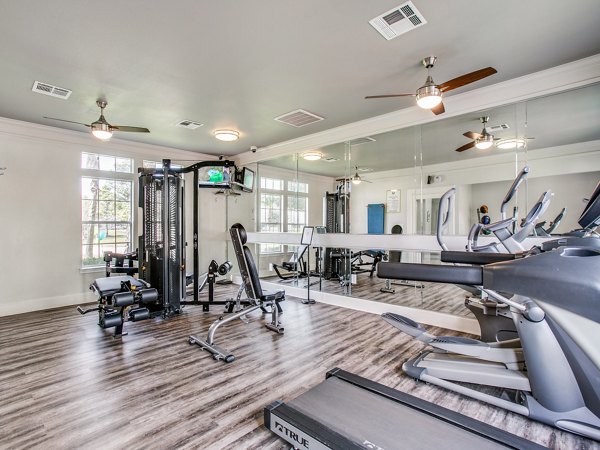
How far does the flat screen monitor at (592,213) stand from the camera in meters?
1.57

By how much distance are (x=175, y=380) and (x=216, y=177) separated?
3.43 meters

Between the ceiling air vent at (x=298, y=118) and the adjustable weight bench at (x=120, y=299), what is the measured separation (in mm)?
2993

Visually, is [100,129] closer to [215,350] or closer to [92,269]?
[92,269]

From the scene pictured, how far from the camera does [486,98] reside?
12.0 ft

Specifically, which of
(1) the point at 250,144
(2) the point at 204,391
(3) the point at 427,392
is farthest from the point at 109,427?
(1) the point at 250,144

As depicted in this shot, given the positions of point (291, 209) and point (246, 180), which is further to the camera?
point (291, 209)

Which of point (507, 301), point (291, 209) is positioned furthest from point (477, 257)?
point (291, 209)

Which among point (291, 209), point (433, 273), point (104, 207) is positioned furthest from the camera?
point (291, 209)

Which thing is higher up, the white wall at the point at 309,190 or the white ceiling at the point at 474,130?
the white ceiling at the point at 474,130

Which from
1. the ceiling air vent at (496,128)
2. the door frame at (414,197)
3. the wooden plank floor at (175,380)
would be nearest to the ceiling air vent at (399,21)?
the ceiling air vent at (496,128)

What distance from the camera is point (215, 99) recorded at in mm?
3971

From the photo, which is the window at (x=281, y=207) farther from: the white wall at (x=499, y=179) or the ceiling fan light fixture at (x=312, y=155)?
the white wall at (x=499, y=179)

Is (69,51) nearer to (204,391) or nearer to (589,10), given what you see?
(204,391)

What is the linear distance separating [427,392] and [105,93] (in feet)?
15.3
